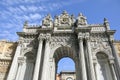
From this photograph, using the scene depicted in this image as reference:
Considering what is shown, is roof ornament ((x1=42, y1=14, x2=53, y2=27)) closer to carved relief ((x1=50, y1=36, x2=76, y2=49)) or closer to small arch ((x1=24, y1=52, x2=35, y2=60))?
carved relief ((x1=50, y1=36, x2=76, y2=49))

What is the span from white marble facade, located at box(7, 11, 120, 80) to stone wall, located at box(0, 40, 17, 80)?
150cm

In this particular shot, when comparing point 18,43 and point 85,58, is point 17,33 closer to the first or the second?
point 18,43

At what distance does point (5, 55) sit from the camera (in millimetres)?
19516

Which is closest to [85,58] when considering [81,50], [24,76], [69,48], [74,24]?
[81,50]

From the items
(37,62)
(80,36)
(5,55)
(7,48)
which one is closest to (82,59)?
(80,36)

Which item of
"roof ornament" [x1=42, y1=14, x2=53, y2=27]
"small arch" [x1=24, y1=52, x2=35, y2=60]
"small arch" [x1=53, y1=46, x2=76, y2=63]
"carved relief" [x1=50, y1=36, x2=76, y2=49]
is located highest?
"roof ornament" [x1=42, y1=14, x2=53, y2=27]

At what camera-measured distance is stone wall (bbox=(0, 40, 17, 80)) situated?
18.2 metres

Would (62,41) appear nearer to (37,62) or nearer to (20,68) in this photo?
(37,62)

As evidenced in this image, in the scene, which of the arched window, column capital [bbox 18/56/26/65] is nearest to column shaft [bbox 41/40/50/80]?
column capital [bbox 18/56/26/65]

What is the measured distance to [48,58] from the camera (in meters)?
17.2

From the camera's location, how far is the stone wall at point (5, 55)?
18.2m

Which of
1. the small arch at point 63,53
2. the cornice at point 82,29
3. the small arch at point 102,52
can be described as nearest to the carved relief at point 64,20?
the cornice at point 82,29

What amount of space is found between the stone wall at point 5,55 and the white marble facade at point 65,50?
1499 millimetres

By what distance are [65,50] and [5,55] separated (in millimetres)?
7790
